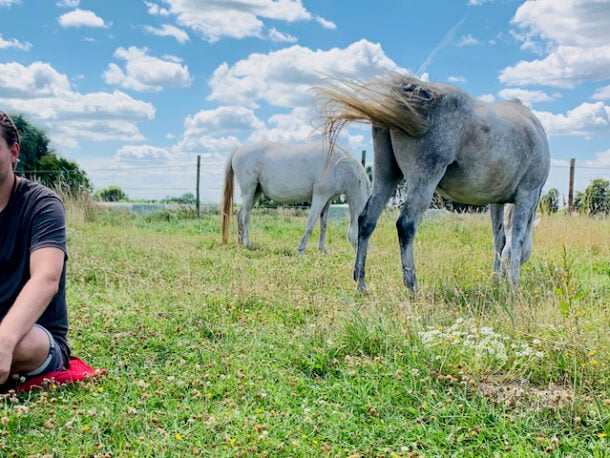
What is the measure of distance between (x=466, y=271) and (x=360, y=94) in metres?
2.76

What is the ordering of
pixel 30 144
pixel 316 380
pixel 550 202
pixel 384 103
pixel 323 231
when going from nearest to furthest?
1. pixel 316 380
2. pixel 384 103
3. pixel 323 231
4. pixel 550 202
5. pixel 30 144

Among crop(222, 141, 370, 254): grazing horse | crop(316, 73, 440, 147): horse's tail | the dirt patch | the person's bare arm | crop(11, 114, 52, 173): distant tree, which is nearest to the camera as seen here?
the person's bare arm

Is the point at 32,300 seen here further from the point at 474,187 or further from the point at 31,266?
the point at 474,187

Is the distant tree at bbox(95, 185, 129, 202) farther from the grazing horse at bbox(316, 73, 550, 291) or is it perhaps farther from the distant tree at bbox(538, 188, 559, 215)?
the grazing horse at bbox(316, 73, 550, 291)

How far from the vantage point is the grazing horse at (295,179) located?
1089 centimetres

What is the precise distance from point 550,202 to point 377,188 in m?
11.7

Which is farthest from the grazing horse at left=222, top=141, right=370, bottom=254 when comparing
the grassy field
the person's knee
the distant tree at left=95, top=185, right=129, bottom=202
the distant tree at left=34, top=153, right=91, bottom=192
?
the distant tree at left=95, top=185, right=129, bottom=202

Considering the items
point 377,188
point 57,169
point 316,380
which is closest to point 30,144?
point 57,169

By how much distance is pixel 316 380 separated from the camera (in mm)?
3660

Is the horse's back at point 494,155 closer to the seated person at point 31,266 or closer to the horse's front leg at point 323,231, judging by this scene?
the seated person at point 31,266

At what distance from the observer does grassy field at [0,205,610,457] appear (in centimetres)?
291

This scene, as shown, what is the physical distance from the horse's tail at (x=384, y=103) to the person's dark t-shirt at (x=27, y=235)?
108 inches

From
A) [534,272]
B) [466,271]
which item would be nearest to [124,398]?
[466,271]

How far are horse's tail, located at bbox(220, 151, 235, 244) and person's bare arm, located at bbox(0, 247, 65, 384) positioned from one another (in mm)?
7887
